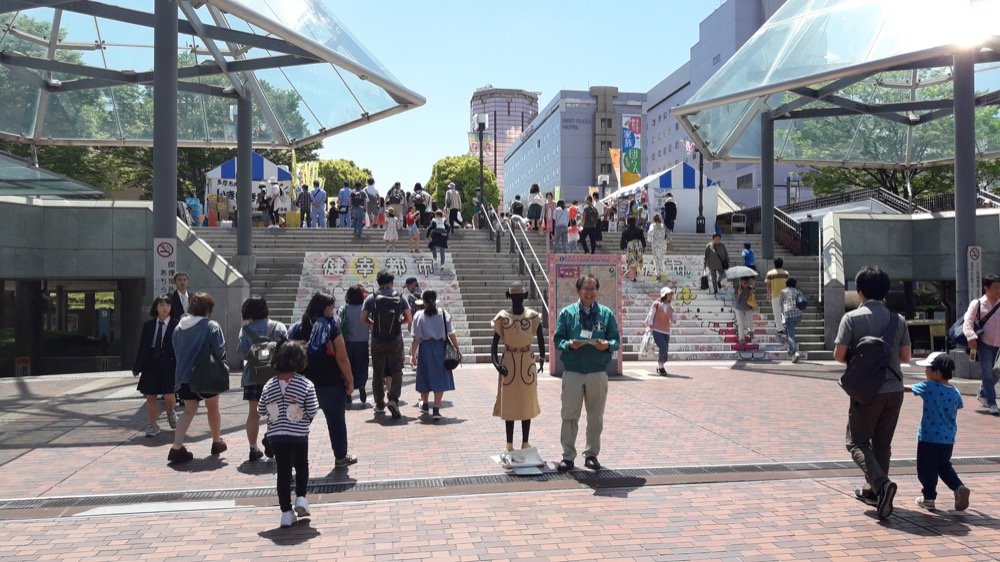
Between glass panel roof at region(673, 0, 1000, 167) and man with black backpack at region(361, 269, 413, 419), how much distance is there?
10.2 m

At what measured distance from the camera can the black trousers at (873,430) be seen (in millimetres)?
6043

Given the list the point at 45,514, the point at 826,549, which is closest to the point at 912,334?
the point at 826,549

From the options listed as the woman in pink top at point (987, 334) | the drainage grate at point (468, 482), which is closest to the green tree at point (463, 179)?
the woman in pink top at point (987, 334)

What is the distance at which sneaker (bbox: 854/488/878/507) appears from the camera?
20.4ft

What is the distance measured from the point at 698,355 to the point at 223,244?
12.9m

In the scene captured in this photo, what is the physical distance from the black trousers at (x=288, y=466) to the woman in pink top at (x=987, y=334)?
8.27 m

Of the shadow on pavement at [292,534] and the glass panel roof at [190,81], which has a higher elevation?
the glass panel roof at [190,81]

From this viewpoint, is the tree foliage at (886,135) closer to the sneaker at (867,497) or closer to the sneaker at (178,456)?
the sneaker at (867,497)

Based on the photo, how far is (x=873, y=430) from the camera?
6133mm

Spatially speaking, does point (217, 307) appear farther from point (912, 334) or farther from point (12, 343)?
point (912, 334)

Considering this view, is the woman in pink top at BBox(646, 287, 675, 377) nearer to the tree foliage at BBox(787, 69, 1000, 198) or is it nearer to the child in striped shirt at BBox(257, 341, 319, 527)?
the child in striped shirt at BBox(257, 341, 319, 527)

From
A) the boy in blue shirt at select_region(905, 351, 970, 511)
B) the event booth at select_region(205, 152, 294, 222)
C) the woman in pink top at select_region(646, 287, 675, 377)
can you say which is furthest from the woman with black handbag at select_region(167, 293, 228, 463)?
the event booth at select_region(205, 152, 294, 222)

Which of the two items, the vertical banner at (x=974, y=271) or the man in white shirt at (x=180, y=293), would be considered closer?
the man in white shirt at (x=180, y=293)

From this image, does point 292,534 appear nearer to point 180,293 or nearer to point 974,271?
point 180,293
